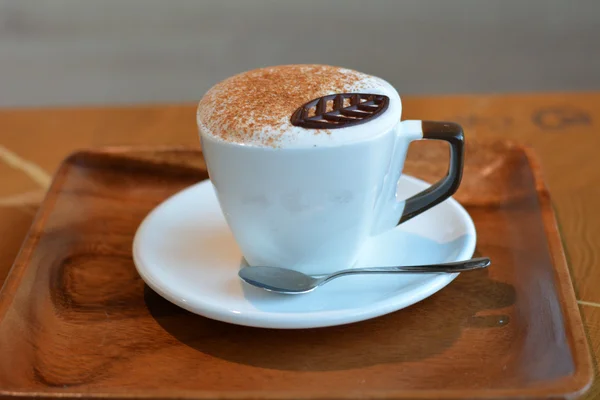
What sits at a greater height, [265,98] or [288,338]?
[265,98]

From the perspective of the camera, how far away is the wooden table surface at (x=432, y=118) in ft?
2.76

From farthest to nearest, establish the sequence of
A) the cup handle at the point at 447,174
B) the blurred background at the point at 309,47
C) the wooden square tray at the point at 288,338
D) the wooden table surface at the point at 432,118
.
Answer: the blurred background at the point at 309,47 < the wooden table surface at the point at 432,118 < the cup handle at the point at 447,174 < the wooden square tray at the point at 288,338

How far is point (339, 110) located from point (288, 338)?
21cm

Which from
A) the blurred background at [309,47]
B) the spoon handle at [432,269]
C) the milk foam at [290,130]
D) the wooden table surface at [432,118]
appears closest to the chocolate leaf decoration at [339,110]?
the milk foam at [290,130]

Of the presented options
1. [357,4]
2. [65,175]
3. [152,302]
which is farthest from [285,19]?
[152,302]

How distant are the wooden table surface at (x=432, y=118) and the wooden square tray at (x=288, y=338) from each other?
8cm

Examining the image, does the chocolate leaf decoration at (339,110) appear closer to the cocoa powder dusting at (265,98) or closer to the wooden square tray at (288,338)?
the cocoa powder dusting at (265,98)

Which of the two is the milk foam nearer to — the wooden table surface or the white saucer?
the white saucer

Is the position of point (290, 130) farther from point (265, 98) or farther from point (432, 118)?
A: point (432, 118)

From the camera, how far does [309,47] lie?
2.32m

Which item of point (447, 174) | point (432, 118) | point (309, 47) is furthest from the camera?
point (309, 47)

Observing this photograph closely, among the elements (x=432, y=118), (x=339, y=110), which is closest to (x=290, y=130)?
(x=339, y=110)

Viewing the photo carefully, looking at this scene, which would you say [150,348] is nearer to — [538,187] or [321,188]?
[321,188]

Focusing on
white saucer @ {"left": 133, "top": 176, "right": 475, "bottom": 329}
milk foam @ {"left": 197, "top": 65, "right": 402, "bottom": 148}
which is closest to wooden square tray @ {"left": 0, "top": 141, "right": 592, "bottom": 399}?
white saucer @ {"left": 133, "top": 176, "right": 475, "bottom": 329}
